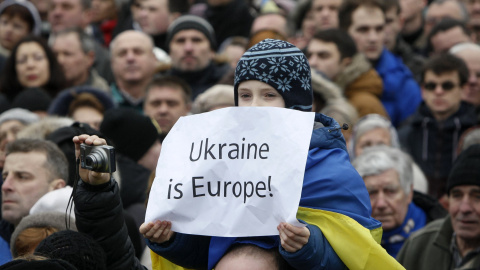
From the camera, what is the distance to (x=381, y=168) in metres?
7.32

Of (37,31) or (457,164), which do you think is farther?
(37,31)

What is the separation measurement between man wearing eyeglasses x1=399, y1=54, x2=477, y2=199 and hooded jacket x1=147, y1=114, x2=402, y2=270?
5035 mm

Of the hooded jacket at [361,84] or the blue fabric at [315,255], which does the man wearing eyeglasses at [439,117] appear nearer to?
the hooded jacket at [361,84]

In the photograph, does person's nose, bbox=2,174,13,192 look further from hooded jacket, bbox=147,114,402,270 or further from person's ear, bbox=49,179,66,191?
hooded jacket, bbox=147,114,402,270

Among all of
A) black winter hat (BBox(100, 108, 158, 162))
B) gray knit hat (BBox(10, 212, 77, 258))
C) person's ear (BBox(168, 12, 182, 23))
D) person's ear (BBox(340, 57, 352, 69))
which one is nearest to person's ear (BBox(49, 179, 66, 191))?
gray knit hat (BBox(10, 212, 77, 258))

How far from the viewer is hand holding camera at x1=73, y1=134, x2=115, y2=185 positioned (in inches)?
169

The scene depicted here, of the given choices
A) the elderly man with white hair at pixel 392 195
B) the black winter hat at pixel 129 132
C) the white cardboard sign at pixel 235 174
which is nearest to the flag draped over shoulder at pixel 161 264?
the white cardboard sign at pixel 235 174

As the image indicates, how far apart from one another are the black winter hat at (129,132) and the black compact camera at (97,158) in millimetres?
3317

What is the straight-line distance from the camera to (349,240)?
410 centimetres

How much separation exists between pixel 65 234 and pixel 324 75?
5159mm

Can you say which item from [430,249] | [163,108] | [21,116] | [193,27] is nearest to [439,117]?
[163,108]

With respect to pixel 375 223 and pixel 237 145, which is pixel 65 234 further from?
pixel 375 223

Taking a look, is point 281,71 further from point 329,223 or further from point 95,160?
point 95,160

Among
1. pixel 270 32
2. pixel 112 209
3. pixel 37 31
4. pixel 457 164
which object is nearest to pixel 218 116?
pixel 112 209
